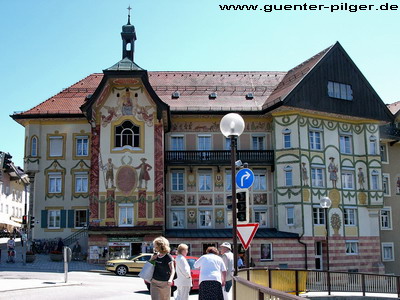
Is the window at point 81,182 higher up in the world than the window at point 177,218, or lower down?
higher up

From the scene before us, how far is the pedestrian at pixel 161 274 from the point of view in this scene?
11453 millimetres

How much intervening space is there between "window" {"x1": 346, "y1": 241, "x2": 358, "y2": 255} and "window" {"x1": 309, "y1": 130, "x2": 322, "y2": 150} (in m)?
7.56

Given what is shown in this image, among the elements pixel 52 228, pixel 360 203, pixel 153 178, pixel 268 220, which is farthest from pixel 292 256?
pixel 52 228

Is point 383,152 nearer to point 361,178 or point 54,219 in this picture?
point 361,178

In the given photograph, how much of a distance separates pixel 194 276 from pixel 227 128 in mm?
9492

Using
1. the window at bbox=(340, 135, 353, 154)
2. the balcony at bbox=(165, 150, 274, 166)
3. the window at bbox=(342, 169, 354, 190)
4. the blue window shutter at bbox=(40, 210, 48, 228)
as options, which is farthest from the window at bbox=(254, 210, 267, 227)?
the blue window shutter at bbox=(40, 210, 48, 228)

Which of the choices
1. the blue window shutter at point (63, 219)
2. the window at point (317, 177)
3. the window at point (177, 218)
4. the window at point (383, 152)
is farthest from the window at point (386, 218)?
the blue window shutter at point (63, 219)

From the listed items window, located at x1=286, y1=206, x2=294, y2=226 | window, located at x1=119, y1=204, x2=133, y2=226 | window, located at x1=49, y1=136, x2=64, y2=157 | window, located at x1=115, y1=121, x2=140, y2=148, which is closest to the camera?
window, located at x1=119, y1=204, x2=133, y2=226

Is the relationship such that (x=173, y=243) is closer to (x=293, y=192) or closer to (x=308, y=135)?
(x=293, y=192)

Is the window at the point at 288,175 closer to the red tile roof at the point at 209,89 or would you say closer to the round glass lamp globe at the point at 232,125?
the red tile roof at the point at 209,89

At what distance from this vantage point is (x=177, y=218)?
42.4 metres

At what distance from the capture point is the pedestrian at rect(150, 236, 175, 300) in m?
11.5

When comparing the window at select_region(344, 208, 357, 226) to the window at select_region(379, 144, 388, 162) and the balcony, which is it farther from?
the window at select_region(379, 144, 388, 162)

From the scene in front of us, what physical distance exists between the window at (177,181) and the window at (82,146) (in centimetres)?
708
